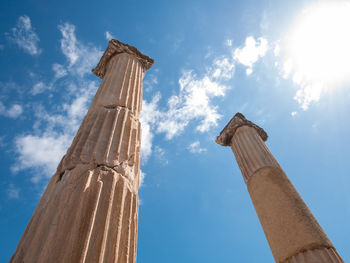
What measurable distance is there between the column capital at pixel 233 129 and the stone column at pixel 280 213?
1.39 metres

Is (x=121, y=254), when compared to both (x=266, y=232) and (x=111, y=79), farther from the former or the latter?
(x=266, y=232)

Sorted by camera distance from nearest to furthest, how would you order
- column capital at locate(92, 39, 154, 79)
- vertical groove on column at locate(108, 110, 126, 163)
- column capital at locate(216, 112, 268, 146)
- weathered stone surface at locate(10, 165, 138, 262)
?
weathered stone surface at locate(10, 165, 138, 262)
vertical groove on column at locate(108, 110, 126, 163)
column capital at locate(92, 39, 154, 79)
column capital at locate(216, 112, 268, 146)

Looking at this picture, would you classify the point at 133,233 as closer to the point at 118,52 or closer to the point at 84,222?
the point at 84,222

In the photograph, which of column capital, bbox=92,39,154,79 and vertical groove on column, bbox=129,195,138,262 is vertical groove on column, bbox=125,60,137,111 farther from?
vertical groove on column, bbox=129,195,138,262

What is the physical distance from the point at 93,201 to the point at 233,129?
9.78 metres

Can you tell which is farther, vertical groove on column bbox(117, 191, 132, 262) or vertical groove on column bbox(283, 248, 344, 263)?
vertical groove on column bbox(283, 248, 344, 263)

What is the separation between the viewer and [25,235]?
11.5ft

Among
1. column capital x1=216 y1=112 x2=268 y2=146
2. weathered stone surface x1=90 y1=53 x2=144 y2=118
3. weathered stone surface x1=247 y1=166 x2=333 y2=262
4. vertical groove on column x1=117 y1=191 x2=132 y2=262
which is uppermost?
column capital x1=216 y1=112 x2=268 y2=146

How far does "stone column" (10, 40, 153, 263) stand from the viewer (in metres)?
2.95

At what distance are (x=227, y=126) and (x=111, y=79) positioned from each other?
7.33m

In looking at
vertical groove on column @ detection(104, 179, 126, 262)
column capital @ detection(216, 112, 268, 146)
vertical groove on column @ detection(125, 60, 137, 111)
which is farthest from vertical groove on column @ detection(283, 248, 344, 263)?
column capital @ detection(216, 112, 268, 146)

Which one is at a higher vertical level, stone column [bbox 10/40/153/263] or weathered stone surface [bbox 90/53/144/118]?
weathered stone surface [bbox 90/53/144/118]

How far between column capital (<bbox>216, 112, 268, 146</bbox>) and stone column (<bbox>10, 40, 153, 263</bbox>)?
7702 mm

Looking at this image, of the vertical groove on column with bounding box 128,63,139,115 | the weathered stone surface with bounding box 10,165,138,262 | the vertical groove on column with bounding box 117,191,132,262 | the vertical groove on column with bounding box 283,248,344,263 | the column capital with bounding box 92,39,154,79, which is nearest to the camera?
the weathered stone surface with bounding box 10,165,138,262
